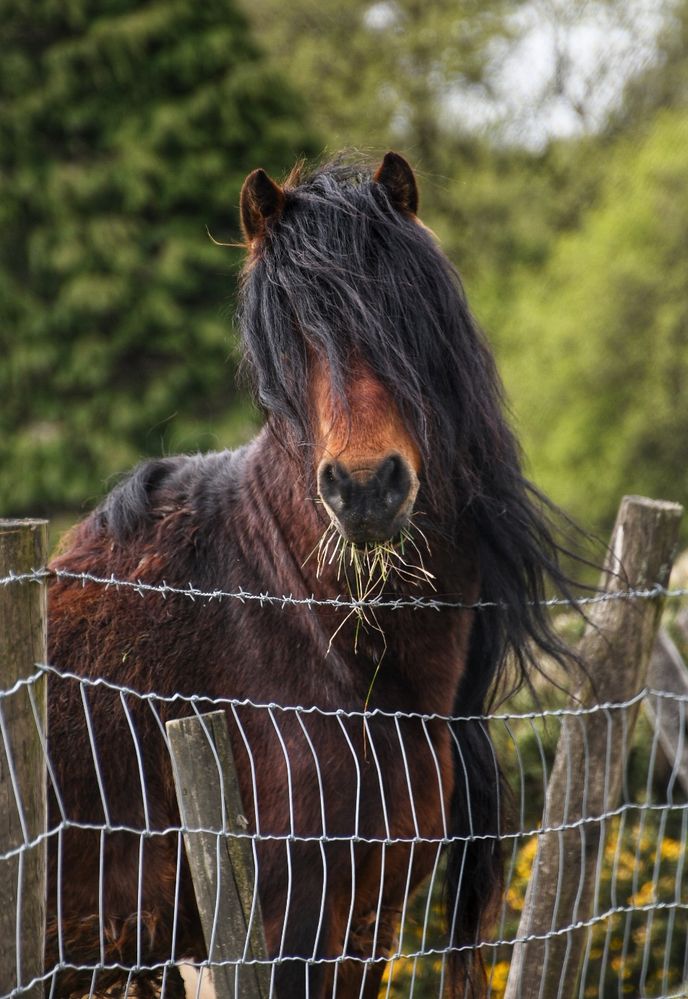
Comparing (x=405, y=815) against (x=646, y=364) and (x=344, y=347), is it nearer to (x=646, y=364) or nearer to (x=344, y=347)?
(x=344, y=347)

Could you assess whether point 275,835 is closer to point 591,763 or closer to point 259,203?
point 591,763

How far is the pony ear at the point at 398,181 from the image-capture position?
9.48ft

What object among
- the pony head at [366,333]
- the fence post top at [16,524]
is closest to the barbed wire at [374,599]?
the pony head at [366,333]

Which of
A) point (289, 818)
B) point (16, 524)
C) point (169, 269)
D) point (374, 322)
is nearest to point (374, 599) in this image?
point (289, 818)

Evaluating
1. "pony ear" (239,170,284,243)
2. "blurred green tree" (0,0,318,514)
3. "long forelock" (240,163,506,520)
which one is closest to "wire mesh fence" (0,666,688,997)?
"long forelock" (240,163,506,520)

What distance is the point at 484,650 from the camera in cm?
316

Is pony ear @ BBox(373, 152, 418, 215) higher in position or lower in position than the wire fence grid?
higher

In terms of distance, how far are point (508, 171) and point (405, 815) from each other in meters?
18.3

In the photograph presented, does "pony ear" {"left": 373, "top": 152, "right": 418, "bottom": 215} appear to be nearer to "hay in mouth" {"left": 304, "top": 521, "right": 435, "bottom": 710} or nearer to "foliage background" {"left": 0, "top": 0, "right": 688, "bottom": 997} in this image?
"hay in mouth" {"left": 304, "top": 521, "right": 435, "bottom": 710}

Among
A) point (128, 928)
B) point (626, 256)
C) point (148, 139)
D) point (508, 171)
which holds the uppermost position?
point (508, 171)

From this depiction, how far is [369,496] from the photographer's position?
7.64 feet

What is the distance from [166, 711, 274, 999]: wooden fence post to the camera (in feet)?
6.74

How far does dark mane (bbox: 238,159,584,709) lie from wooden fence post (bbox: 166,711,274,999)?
35.8 inches

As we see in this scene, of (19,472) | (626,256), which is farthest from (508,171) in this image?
(19,472)
